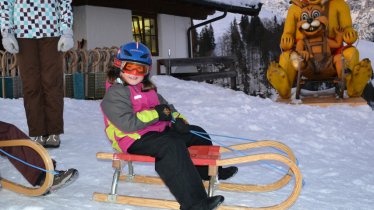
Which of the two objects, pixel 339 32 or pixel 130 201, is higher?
pixel 339 32

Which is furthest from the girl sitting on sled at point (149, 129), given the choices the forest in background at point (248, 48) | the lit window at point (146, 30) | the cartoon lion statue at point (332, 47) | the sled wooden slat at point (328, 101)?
the forest in background at point (248, 48)

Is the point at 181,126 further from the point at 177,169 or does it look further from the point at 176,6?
the point at 176,6

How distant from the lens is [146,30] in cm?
1356

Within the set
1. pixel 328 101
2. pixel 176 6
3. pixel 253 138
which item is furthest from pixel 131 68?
pixel 176 6

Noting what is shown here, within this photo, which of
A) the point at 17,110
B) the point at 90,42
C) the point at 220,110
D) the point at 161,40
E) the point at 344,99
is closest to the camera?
the point at 17,110

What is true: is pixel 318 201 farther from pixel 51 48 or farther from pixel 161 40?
pixel 161 40

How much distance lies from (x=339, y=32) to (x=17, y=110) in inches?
217

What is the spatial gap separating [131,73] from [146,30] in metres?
10.7

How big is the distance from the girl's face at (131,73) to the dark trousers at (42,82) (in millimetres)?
1379

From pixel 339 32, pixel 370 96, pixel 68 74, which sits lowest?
pixel 370 96

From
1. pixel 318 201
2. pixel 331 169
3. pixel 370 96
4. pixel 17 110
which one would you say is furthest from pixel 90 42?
pixel 318 201

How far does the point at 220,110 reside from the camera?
7.12 metres

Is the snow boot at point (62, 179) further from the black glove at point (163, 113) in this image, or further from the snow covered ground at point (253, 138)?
the black glove at point (163, 113)

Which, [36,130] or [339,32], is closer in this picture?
[36,130]
